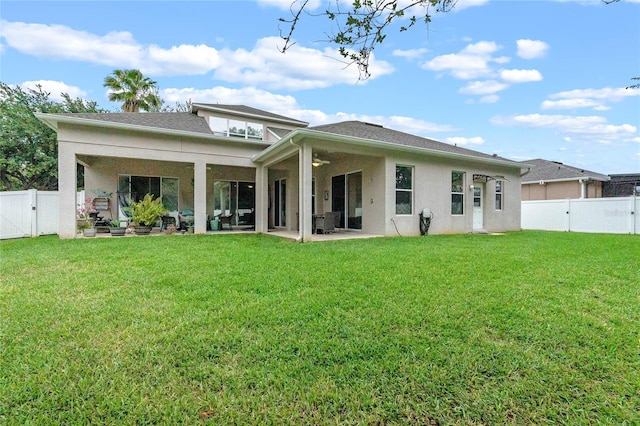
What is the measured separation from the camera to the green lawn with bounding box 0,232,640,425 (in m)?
1.90

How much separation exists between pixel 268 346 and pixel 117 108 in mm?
26049

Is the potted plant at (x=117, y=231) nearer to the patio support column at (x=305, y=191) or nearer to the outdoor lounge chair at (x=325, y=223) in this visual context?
the patio support column at (x=305, y=191)

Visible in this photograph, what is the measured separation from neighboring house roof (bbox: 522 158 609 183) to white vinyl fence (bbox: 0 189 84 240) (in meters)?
23.5

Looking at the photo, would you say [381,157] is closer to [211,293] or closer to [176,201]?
[211,293]

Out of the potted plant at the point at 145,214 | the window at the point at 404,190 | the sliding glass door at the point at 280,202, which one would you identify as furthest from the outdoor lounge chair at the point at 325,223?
the potted plant at the point at 145,214

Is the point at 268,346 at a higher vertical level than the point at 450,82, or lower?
lower

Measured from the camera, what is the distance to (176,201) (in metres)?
12.7

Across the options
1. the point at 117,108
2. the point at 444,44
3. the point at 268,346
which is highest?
the point at 117,108

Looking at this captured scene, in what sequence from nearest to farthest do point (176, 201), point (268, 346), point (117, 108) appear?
point (268, 346), point (176, 201), point (117, 108)

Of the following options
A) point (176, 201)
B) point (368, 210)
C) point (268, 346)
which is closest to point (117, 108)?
point (176, 201)

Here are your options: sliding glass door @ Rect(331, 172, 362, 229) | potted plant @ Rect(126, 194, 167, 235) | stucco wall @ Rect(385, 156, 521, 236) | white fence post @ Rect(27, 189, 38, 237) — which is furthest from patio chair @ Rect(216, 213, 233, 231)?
stucco wall @ Rect(385, 156, 521, 236)

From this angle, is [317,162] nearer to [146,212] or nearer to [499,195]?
[146,212]

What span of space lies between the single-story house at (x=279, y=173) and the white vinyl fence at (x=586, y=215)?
292cm

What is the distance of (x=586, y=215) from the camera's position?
13664mm
